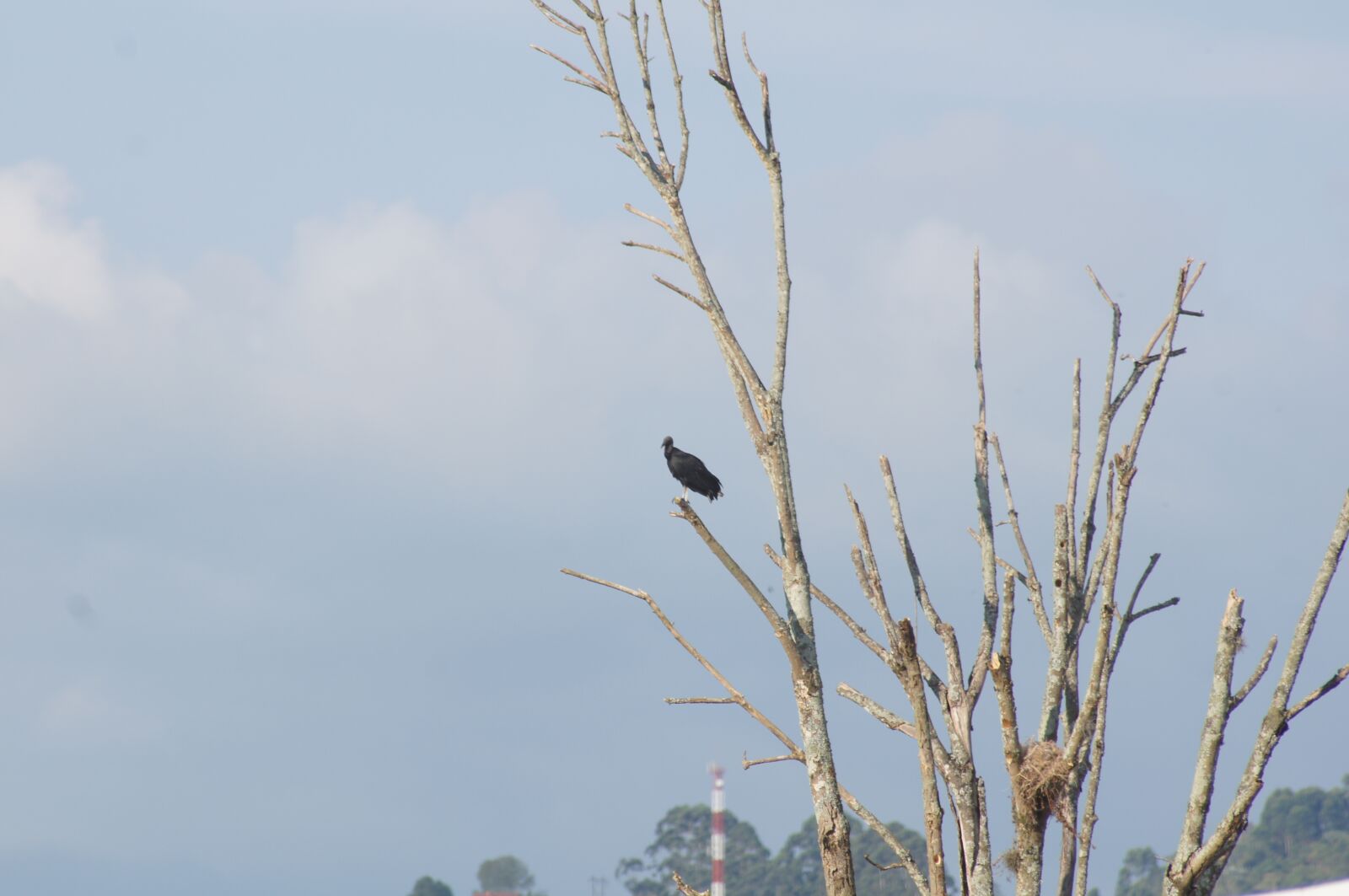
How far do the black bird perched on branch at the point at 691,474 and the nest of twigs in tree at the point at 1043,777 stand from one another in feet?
37.9

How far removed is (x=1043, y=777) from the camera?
943 cm

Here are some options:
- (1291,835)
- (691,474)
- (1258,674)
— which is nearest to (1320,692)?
(1258,674)

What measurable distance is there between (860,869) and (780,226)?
111538mm

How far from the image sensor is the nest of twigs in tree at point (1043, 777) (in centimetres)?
942

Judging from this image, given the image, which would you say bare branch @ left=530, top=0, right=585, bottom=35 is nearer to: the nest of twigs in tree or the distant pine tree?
the nest of twigs in tree

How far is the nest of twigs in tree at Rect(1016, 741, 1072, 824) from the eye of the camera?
9.42 meters

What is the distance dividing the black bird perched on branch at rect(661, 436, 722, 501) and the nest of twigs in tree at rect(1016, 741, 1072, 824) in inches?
455

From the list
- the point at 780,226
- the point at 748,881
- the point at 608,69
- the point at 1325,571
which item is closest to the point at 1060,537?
the point at 1325,571

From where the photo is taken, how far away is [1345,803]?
423 ft

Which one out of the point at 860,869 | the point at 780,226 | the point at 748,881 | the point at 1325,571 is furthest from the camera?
the point at 748,881

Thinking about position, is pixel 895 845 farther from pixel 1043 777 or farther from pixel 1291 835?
pixel 1291 835

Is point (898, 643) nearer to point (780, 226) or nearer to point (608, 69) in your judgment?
point (780, 226)

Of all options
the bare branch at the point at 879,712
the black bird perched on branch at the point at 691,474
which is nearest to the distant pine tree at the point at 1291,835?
the black bird perched on branch at the point at 691,474

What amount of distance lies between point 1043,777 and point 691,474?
38.5ft
